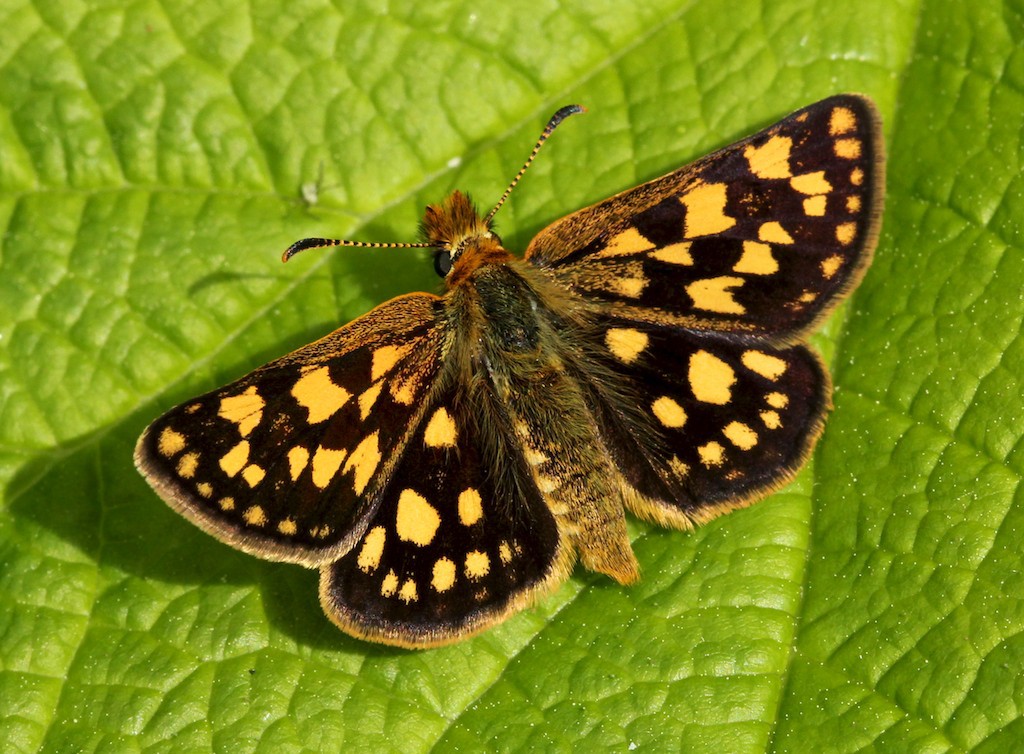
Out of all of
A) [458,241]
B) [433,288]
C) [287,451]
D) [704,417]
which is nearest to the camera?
[287,451]

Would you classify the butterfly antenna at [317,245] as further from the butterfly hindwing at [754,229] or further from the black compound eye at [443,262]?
the butterfly hindwing at [754,229]

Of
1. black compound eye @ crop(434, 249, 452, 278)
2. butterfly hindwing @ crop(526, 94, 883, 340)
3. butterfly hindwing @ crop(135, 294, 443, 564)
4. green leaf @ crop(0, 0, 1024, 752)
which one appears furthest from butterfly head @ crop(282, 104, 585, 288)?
butterfly hindwing @ crop(135, 294, 443, 564)

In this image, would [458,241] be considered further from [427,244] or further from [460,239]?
[427,244]

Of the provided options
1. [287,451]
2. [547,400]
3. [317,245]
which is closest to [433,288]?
[317,245]

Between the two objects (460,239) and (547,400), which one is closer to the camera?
(547,400)

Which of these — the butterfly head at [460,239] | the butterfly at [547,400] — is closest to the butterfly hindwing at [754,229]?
the butterfly at [547,400]

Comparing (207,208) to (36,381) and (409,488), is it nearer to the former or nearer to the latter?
(36,381)

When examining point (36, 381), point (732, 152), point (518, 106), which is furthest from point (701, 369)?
point (36, 381)
